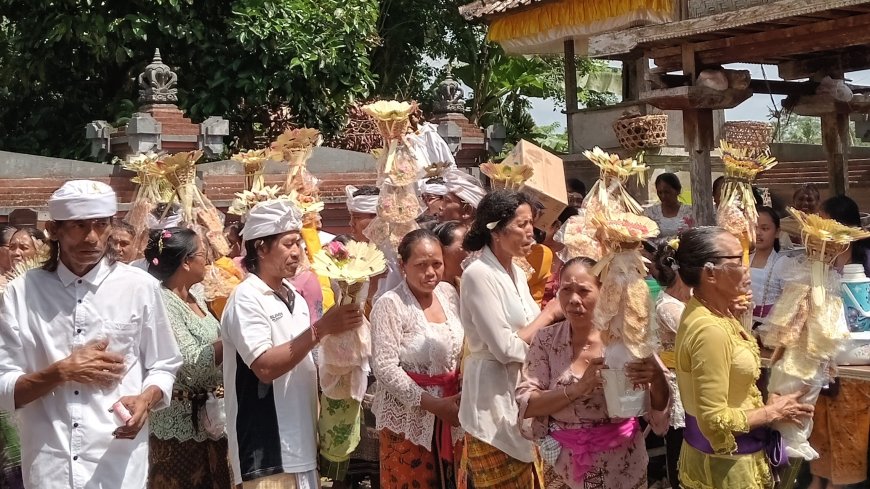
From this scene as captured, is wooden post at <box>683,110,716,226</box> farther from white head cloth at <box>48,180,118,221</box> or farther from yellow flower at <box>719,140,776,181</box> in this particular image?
white head cloth at <box>48,180,118,221</box>

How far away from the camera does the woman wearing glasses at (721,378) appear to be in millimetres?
3518

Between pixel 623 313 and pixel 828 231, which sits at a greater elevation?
pixel 828 231

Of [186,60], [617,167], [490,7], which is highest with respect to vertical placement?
[490,7]

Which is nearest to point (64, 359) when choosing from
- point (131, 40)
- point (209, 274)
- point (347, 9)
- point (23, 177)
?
point (209, 274)

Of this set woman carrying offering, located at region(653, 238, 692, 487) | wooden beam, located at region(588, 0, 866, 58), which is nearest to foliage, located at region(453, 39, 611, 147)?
wooden beam, located at region(588, 0, 866, 58)

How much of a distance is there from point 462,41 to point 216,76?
266 inches

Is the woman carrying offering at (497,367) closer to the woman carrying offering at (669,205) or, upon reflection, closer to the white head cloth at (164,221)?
the white head cloth at (164,221)

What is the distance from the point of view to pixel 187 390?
4.78 metres

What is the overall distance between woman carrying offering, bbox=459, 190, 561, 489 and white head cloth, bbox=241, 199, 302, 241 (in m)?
0.78

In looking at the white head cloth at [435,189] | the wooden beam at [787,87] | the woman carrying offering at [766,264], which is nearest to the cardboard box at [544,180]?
the white head cloth at [435,189]

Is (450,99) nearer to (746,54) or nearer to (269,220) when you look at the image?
(746,54)

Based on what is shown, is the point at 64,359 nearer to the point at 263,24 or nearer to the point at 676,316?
the point at 676,316

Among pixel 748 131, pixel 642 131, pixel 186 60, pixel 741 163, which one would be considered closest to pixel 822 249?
pixel 741 163

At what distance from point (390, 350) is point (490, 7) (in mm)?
11172
